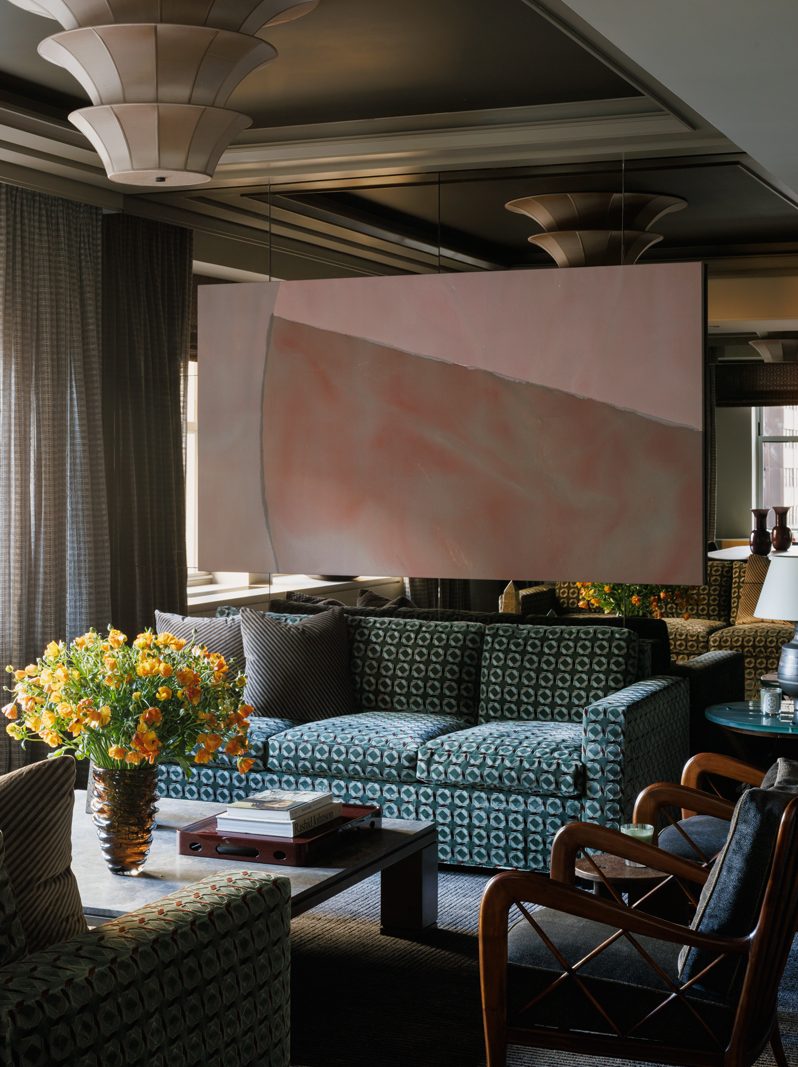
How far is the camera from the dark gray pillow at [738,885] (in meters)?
2.63

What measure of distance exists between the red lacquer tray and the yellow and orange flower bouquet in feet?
1.15

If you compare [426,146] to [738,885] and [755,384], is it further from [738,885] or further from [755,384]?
[738,885]

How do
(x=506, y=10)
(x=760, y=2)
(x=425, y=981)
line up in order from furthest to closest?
(x=506, y=10)
(x=425, y=981)
(x=760, y=2)

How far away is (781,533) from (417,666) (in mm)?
1662

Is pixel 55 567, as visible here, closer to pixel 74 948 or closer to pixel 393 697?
pixel 393 697

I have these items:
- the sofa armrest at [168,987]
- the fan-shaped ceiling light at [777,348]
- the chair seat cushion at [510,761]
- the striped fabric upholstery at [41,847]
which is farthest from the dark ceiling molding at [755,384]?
the striped fabric upholstery at [41,847]

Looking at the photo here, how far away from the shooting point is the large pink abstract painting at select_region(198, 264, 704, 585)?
5.51 m

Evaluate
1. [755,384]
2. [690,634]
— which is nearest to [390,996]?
[690,634]

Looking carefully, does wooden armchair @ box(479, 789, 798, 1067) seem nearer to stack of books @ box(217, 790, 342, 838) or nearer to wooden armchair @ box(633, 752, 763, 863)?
wooden armchair @ box(633, 752, 763, 863)

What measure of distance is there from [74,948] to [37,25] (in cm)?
342

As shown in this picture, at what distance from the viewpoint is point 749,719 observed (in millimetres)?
4934

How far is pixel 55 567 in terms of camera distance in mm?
6070

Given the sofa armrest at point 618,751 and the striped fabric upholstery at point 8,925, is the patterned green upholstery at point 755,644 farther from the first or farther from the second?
the striped fabric upholstery at point 8,925

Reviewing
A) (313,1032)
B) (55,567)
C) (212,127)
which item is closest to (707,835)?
(313,1032)
